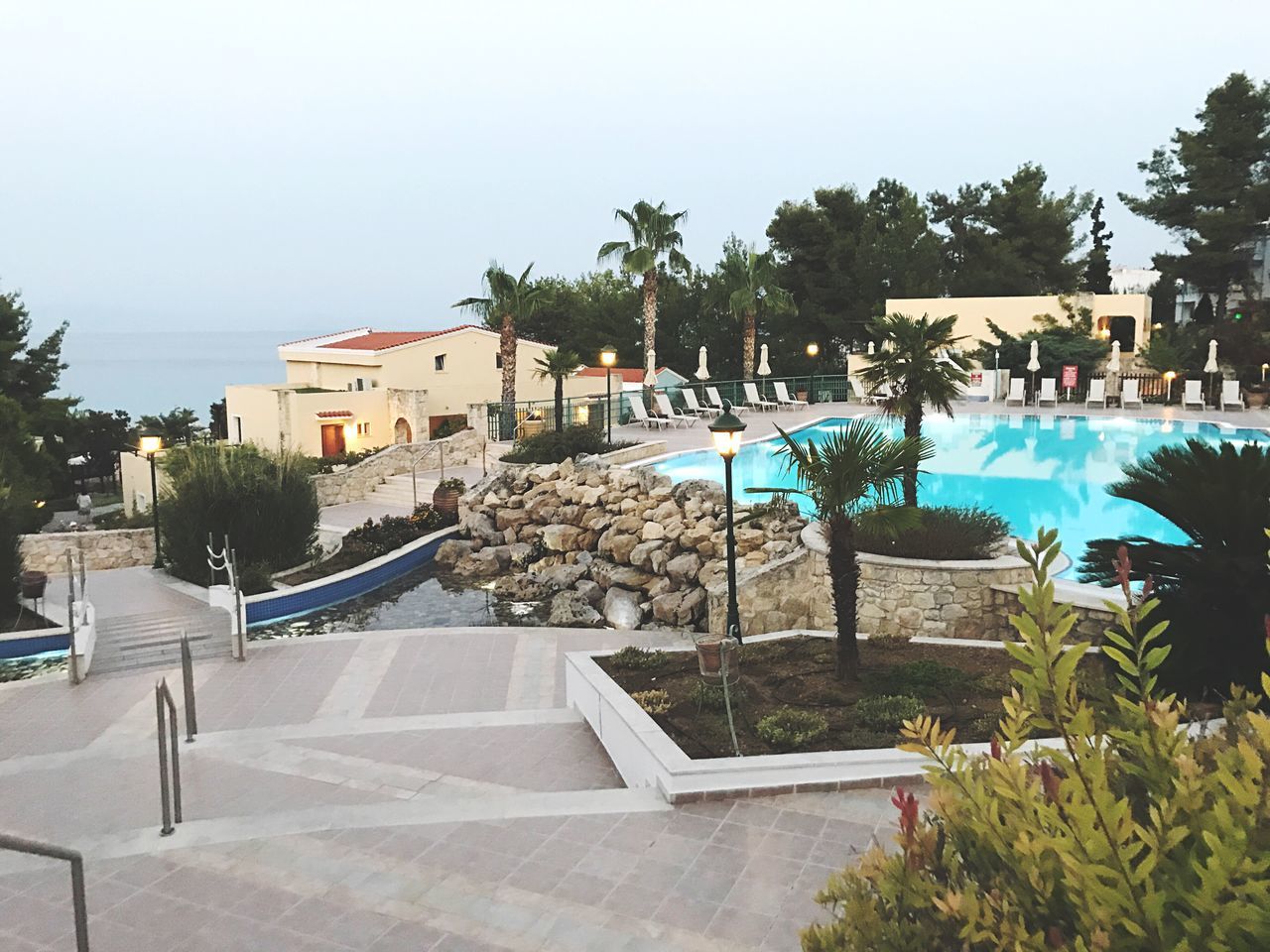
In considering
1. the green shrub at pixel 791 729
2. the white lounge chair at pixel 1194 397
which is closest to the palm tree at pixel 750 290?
the white lounge chair at pixel 1194 397

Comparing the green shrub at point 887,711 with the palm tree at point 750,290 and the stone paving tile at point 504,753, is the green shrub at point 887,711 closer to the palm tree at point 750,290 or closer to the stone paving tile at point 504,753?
the stone paving tile at point 504,753

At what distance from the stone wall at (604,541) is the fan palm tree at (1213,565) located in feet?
18.7

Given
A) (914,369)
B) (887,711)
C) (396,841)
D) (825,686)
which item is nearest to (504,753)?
(396,841)

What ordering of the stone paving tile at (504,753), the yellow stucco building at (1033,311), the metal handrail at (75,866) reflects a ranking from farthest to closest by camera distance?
the yellow stucco building at (1033,311) → the stone paving tile at (504,753) → the metal handrail at (75,866)

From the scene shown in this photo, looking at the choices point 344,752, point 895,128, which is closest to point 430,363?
point 344,752

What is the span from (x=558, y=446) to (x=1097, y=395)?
56.5 ft

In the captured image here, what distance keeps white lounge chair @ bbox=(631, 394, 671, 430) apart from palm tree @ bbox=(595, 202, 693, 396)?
3.90 m

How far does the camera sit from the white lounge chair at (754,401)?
99.4ft

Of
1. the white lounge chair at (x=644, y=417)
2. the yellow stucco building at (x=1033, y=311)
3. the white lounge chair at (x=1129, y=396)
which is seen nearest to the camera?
the white lounge chair at (x=644, y=417)

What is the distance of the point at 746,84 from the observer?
74.2 m

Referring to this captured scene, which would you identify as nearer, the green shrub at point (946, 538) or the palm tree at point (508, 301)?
the green shrub at point (946, 538)

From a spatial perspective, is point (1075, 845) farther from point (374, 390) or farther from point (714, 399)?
point (374, 390)

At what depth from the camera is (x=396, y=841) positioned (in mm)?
5316

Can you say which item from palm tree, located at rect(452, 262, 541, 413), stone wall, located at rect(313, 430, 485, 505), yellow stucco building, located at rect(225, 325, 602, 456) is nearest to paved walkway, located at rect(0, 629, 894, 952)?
stone wall, located at rect(313, 430, 485, 505)
